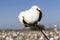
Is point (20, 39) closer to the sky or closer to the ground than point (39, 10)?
closer to the ground

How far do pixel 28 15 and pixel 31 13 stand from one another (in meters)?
Result: 0.03

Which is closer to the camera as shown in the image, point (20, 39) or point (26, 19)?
point (26, 19)

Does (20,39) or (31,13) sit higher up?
(31,13)

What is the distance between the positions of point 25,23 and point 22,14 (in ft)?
0.25

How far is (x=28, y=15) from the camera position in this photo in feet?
7.18

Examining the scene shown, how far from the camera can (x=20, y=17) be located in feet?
7.47

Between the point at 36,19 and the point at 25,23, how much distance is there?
0.13 metres

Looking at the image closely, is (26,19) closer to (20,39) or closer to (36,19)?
(36,19)

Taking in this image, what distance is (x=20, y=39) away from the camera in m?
5.80

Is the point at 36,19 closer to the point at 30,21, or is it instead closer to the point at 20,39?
the point at 30,21

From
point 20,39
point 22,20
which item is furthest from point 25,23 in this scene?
point 20,39

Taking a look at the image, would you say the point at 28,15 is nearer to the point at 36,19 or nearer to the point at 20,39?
the point at 36,19

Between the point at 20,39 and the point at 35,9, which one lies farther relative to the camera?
the point at 20,39

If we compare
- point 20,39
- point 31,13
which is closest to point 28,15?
point 31,13
